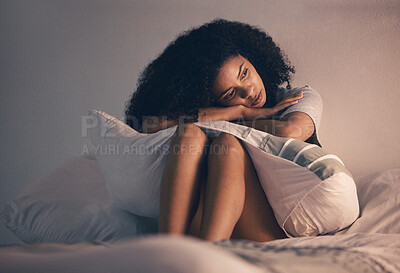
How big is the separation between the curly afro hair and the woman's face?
1.0 inches

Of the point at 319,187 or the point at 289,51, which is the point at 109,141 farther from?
the point at 289,51

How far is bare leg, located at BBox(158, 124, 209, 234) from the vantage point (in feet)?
2.43

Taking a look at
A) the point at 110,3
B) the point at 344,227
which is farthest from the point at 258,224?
the point at 110,3

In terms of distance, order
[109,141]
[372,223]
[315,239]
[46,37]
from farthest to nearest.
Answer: [46,37], [109,141], [372,223], [315,239]

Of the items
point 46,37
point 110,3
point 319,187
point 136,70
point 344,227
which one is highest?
point 110,3

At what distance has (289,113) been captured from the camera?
46.3 inches

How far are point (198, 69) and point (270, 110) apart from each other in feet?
0.95

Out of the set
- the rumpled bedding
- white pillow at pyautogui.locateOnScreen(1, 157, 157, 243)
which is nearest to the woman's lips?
white pillow at pyautogui.locateOnScreen(1, 157, 157, 243)

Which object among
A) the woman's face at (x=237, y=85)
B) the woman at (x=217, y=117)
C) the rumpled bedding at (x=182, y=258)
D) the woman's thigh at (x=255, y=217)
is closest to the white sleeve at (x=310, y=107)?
the woman at (x=217, y=117)

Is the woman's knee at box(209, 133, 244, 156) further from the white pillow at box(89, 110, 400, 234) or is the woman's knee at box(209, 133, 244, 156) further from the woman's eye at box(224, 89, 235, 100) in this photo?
the woman's eye at box(224, 89, 235, 100)

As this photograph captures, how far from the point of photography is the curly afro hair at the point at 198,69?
1.31m

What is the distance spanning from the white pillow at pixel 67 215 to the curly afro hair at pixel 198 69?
1.34 ft

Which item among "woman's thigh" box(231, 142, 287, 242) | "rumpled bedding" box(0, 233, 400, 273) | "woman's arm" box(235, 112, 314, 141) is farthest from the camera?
"woman's arm" box(235, 112, 314, 141)

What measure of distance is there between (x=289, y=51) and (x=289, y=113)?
505 mm
